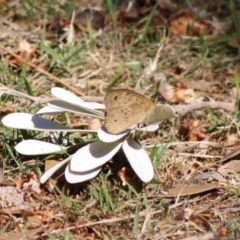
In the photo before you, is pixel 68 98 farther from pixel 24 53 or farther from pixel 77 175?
pixel 24 53

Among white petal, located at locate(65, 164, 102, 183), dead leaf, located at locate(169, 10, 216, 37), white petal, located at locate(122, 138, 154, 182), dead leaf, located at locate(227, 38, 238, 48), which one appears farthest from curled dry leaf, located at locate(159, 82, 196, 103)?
white petal, located at locate(65, 164, 102, 183)

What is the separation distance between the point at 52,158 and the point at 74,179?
241 mm

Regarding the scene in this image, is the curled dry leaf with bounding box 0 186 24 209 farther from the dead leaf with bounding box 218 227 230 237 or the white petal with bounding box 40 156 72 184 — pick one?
the dead leaf with bounding box 218 227 230 237

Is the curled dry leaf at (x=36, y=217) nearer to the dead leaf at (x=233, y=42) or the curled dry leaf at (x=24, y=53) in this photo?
the curled dry leaf at (x=24, y=53)

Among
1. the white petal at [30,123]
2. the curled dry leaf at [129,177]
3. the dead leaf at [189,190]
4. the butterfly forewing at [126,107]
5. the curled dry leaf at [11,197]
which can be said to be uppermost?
the butterfly forewing at [126,107]

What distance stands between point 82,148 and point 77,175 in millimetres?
109

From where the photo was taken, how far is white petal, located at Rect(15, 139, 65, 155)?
8.33 feet

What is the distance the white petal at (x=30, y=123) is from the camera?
2535 millimetres

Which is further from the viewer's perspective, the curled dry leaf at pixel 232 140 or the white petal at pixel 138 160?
the curled dry leaf at pixel 232 140

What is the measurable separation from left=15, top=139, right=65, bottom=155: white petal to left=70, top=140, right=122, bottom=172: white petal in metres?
0.16

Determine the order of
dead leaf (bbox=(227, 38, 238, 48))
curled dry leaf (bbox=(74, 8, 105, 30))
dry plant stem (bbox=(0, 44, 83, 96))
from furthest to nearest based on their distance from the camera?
curled dry leaf (bbox=(74, 8, 105, 30)) < dead leaf (bbox=(227, 38, 238, 48)) < dry plant stem (bbox=(0, 44, 83, 96))

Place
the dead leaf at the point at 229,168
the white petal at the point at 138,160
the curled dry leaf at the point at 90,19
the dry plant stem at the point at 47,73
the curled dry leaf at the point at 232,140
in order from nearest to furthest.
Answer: the white petal at the point at 138,160 → the dead leaf at the point at 229,168 → the curled dry leaf at the point at 232,140 → the dry plant stem at the point at 47,73 → the curled dry leaf at the point at 90,19

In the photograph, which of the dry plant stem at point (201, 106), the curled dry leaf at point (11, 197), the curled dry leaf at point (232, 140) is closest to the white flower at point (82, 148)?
the curled dry leaf at point (11, 197)

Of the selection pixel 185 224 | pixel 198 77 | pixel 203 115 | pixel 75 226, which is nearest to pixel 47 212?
pixel 75 226
